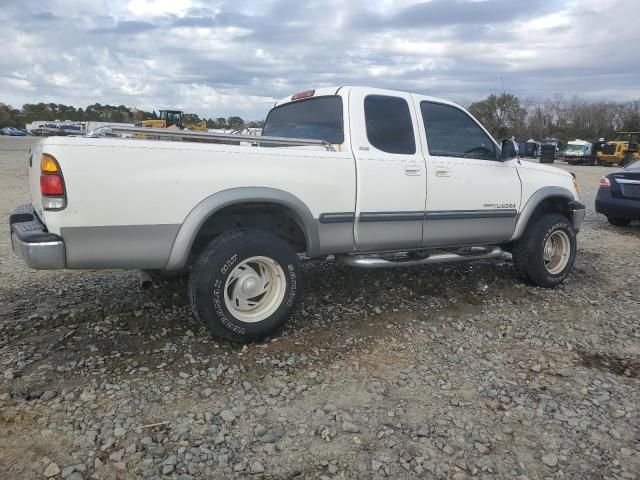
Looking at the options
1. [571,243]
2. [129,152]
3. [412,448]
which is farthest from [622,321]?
[129,152]

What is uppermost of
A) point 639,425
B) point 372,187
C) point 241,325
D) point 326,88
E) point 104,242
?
point 326,88

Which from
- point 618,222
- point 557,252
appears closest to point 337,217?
point 557,252

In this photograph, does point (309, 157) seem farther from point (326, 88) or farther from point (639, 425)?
point (639, 425)

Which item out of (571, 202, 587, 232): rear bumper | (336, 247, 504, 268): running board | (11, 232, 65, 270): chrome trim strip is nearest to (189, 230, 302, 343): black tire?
(336, 247, 504, 268): running board

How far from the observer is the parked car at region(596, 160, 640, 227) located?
9.59m

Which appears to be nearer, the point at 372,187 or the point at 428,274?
the point at 372,187

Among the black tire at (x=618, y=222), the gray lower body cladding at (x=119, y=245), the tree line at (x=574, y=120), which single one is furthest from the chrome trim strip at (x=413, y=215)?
the tree line at (x=574, y=120)

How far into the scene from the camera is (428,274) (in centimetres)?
624

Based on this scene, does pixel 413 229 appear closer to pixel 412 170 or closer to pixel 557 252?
pixel 412 170

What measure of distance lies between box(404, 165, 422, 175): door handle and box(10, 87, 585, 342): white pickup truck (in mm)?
16

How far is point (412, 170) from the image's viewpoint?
15.5ft

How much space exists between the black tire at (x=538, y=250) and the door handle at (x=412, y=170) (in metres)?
1.78

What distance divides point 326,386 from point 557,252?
3773mm

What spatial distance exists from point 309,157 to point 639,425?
9.19ft
